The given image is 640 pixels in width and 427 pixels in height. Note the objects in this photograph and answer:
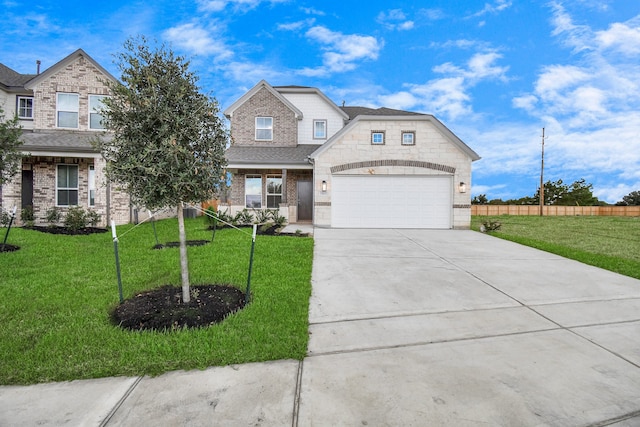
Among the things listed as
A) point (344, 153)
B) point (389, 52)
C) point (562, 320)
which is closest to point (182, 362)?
point (562, 320)

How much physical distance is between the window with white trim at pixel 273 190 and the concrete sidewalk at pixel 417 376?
11454 millimetres

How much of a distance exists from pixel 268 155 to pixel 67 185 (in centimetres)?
866

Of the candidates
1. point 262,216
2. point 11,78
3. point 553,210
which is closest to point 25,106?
point 11,78

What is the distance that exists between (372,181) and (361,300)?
9496 millimetres

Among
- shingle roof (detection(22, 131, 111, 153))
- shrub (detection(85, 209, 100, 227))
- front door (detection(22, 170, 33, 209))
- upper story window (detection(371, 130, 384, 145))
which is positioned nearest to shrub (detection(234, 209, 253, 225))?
shrub (detection(85, 209, 100, 227))

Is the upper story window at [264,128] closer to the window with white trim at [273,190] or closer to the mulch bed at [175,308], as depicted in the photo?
the window with white trim at [273,190]

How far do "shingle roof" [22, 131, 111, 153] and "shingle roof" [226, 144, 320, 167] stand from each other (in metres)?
5.12

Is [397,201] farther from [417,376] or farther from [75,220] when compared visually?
[75,220]

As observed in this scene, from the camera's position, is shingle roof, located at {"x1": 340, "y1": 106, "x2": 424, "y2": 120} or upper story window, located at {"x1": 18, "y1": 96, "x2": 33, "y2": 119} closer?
upper story window, located at {"x1": 18, "y1": 96, "x2": 33, "y2": 119}

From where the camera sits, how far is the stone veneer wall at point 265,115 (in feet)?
54.6

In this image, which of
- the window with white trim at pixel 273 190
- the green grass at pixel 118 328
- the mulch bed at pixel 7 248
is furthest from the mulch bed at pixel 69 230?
the window with white trim at pixel 273 190

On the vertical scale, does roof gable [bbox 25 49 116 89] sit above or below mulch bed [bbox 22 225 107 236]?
above

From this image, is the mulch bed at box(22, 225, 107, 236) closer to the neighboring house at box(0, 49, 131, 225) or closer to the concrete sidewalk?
the neighboring house at box(0, 49, 131, 225)

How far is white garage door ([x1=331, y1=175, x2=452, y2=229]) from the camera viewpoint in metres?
13.6
